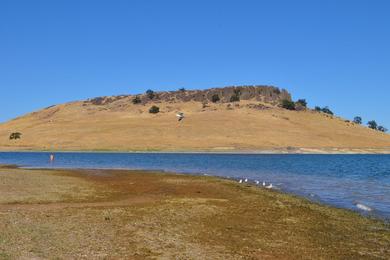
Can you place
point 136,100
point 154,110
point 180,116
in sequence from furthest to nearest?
point 136,100 < point 154,110 < point 180,116

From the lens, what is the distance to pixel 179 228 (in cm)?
1847

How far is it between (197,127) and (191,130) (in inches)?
146

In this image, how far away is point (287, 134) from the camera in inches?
5743

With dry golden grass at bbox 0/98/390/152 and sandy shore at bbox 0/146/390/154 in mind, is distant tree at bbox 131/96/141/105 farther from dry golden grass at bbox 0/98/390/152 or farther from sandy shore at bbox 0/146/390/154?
sandy shore at bbox 0/146/390/154

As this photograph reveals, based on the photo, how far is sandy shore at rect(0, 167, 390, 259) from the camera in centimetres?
1482

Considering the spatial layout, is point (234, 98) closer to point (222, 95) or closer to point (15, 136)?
point (222, 95)

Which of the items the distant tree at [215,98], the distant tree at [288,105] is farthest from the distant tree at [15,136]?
the distant tree at [288,105]

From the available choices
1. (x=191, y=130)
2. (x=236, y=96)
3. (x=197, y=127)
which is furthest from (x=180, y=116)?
(x=236, y=96)

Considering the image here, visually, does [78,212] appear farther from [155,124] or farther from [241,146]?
[155,124]

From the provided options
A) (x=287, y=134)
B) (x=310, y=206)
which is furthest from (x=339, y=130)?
(x=310, y=206)

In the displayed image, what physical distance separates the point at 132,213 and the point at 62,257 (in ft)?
27.3

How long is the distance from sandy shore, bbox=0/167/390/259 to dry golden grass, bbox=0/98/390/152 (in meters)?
100

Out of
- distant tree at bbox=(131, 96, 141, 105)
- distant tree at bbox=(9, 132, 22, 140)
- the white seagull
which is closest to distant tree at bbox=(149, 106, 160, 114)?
the white seagull

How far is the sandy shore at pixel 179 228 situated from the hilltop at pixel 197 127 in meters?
101
